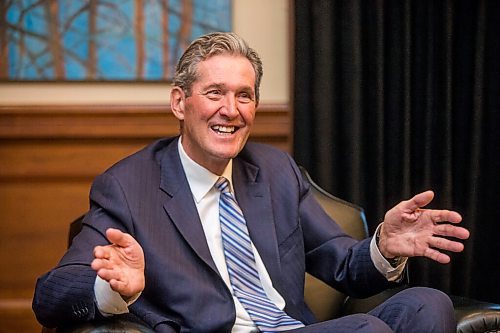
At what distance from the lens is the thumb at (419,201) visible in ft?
6.28

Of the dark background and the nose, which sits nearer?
the nose

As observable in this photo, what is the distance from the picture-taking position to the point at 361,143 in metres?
3.01

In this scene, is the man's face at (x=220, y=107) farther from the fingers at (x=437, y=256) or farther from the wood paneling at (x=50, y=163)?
the wood paneling at (x=50, y=163)

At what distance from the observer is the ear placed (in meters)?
2.19

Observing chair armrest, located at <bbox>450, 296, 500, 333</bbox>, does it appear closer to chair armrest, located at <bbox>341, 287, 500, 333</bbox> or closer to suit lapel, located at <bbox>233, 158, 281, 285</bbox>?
chair armrest, located at <bbox>341, 287, 500, 333</bbox>

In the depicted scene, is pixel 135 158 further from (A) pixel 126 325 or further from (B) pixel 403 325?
(B) pixel 403 325

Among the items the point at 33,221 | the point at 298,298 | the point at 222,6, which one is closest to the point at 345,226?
the point at 298,298

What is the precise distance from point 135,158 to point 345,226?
740 mm

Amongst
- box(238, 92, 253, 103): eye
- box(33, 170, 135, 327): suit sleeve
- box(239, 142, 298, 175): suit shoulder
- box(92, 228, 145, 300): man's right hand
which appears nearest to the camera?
box(92, 228, 145, 300): man's right hand

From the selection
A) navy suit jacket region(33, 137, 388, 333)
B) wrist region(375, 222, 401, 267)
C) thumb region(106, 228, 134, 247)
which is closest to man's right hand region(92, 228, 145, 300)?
thumb region(106, 228, 134, 247)

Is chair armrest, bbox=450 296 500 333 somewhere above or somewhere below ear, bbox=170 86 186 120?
below

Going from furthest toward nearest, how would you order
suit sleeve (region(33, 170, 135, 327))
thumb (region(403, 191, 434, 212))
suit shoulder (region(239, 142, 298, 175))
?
suit shoulder (region(239, 142, 298, 175)), thumb (region(403, 191, 434, 212)), suit sleeve (region(33, 170, 135, 327))

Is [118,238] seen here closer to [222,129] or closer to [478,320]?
[222,129]

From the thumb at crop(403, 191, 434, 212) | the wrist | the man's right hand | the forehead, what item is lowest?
the wrist
